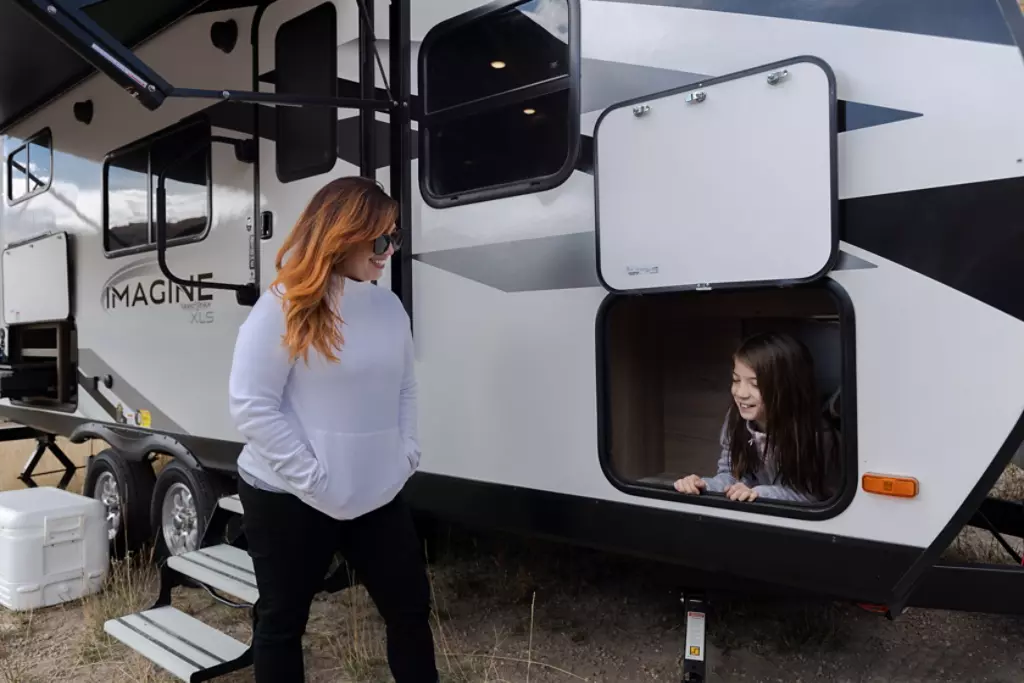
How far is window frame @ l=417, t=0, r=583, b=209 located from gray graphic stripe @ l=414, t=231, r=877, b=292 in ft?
0.58

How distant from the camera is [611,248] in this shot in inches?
95.6

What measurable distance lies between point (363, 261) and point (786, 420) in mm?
1409

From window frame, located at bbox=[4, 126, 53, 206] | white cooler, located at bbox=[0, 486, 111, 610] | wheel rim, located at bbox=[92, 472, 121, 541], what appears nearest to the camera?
white cooler, located at bbox=[0, 486, 111, 610]

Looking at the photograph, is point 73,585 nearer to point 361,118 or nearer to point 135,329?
point 135,329

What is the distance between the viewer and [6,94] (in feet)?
18.4

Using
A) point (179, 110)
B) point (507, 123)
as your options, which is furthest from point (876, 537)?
point (179, 110)

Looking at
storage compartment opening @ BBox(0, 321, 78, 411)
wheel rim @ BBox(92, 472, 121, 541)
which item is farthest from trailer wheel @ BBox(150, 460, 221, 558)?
storage compartment opening @ BBox(0, 321, 78, 411)

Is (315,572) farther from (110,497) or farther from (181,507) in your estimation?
(110,497)

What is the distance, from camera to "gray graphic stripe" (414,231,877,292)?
2.54m

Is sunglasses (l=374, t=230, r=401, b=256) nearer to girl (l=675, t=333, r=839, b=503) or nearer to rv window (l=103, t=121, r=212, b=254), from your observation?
girl (l=675, t=333, r=839, b=503)

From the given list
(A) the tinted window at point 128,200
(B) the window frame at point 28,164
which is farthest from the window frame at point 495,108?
(B) the window frame at point 28,164

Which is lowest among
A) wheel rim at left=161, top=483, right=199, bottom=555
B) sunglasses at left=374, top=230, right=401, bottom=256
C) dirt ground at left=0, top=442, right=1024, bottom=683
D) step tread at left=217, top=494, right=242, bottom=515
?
dirt ground at left=0, top=442, right=1024, bottom=683

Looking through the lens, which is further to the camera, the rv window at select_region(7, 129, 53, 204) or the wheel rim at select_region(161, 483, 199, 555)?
the rv window at select_region(7, 129, 53, 204)

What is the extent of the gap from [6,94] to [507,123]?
4598mm
